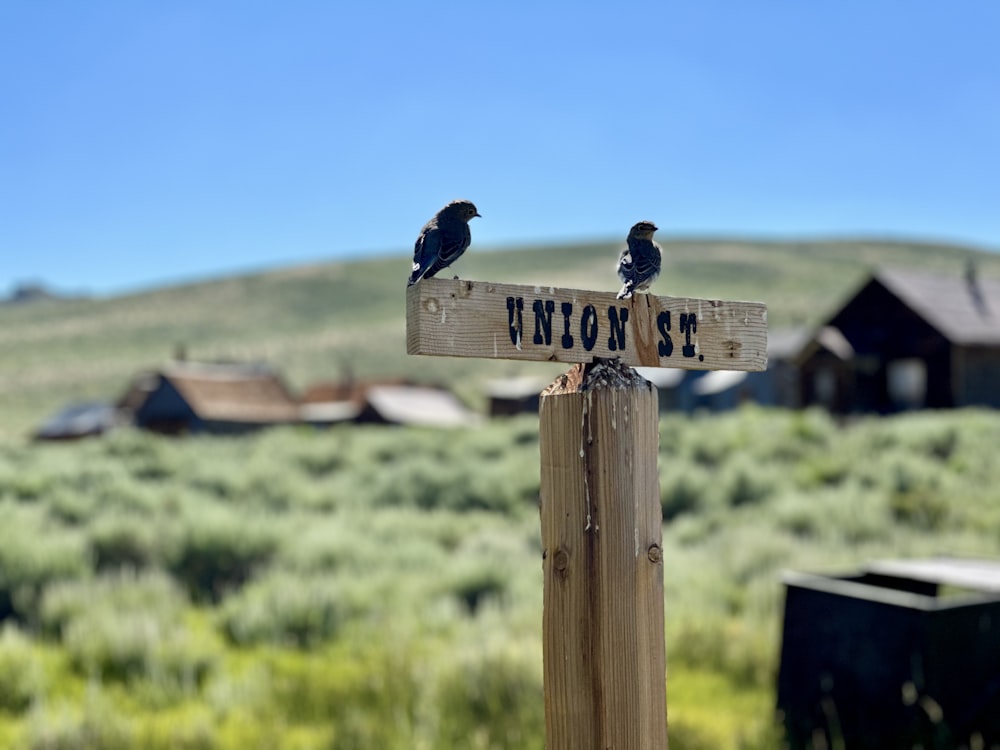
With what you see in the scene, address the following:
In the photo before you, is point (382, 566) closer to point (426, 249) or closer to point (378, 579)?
point (378, 579)

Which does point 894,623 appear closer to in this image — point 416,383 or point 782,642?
point 782,642

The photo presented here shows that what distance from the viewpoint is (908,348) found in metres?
30.3

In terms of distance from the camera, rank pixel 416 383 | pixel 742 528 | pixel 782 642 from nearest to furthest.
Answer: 1. pixel 782 642
2. pixel 742 528
3. pixel 416 383

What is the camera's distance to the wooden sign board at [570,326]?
8.46 ft

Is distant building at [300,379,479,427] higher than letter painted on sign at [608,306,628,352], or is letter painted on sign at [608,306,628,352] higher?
letter painted on sign at [608,306,628,352]

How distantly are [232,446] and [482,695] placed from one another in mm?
17484

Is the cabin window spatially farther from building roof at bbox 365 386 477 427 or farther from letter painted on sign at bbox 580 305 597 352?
letter painted on sign at bbox 580 305 597 352

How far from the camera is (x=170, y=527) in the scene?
11.4 m

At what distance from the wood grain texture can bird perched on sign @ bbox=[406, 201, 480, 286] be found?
1.50 ft

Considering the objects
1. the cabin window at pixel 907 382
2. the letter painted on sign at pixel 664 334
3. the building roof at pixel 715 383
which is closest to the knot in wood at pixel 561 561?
the letter painted on sign at pixel 664 334

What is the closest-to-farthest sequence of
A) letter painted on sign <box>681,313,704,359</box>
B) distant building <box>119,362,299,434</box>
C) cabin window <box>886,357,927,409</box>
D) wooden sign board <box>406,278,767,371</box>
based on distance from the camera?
1. wooden sign board <box>406,278,767,371</box>
2. letter painted on sign <box>681,313,704,359</box>
3. cabin window <box>886,357,927,409</box>
4. distant building <box>119,362,299,434</box>

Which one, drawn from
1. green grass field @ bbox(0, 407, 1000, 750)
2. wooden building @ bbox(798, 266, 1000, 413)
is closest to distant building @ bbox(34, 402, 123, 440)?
green grass field @ bbox(0, 407, 1000, 750)

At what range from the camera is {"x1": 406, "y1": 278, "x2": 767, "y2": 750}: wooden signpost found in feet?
8.52

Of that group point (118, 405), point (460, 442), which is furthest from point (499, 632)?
point (118, 405)
